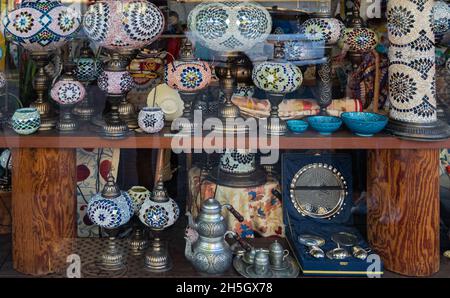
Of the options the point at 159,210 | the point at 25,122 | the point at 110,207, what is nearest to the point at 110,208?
the point at 110,207

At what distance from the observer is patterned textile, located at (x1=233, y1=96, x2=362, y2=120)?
202 centimetres

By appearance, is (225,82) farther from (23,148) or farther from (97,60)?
(23,148)

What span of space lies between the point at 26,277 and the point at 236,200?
2.47ft

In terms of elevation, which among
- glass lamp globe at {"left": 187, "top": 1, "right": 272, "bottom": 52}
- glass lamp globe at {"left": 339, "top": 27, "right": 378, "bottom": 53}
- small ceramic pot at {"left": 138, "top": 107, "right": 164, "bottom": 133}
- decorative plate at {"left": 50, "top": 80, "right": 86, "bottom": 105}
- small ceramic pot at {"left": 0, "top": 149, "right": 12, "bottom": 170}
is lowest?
small ceramic pot at {"left": 0, "top": 149, "right": 12, "bottom": 170}

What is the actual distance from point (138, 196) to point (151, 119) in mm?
294

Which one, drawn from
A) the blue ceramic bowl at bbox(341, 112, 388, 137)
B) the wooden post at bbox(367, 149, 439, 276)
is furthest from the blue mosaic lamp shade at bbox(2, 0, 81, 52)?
the wooden post at bbox(367, 149, 439, 276)

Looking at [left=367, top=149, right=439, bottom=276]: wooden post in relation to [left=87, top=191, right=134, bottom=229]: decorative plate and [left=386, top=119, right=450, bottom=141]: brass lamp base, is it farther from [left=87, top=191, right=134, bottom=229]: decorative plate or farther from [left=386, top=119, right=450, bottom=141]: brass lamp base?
[left=87, top=191, right=134, bottom=229]: decorative plate

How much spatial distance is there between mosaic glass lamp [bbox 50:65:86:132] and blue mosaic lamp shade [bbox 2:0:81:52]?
0.12 m

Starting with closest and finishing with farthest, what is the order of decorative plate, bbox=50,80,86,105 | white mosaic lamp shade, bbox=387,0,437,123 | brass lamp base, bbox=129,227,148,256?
white mosaic lamp shade, bbox=387,0,437,123
decorative plate, bbox=50,80,86,105
brass lamp base, bbox=129,227,148,256

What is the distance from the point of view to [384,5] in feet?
6.55

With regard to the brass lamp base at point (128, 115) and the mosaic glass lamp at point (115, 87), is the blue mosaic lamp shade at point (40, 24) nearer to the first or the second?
the mosaic glass lamp at point (115, 87)

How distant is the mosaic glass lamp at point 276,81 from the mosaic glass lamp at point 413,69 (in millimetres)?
322

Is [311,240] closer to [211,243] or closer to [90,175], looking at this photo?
[211,243]

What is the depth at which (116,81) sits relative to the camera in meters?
1.88
